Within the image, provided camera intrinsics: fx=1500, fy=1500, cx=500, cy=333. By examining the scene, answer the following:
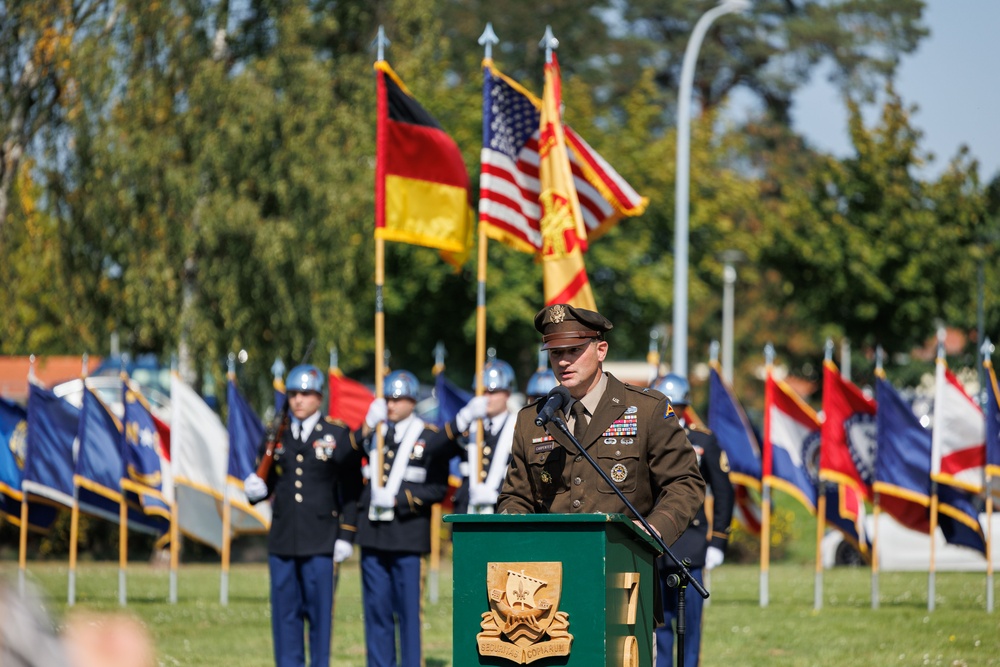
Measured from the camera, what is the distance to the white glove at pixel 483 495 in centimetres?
1066

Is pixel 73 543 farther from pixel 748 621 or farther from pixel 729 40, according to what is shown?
pixel 729 40

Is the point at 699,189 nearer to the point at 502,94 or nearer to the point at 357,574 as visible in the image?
the point at 357,574

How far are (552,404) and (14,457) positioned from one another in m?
12.0

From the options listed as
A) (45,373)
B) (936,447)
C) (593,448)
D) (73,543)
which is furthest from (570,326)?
(45,373)


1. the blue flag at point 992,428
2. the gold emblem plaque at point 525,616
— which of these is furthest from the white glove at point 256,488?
the blue flag at point 992,428

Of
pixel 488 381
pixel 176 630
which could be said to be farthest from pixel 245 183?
pixel 488 381

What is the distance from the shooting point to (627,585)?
17.5ft

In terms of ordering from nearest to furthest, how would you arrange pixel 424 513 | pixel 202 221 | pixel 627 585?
pixel 627 585, pixel 424 513, pixel 202 221

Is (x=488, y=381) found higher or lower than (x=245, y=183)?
lower

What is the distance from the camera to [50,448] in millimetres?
16125

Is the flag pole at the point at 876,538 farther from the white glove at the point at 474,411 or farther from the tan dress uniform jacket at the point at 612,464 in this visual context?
the tan dress uniform jacket at the point at 612,464

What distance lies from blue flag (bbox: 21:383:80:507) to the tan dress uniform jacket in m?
11.1

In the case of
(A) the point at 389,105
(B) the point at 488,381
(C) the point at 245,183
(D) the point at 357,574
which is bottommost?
(D) the point at 357,574

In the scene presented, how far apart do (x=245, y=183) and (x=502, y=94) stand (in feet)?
41.0
